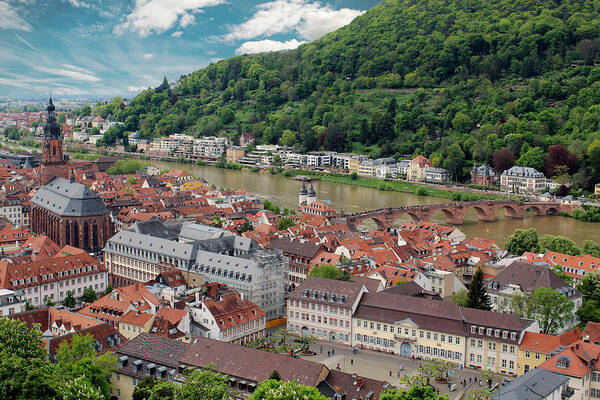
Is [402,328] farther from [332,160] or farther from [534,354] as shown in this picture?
[332,160]

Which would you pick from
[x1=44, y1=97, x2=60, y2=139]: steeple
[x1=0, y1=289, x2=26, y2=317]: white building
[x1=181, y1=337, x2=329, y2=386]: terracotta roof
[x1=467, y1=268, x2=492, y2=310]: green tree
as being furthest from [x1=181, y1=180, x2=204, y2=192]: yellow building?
[x1=181, y1=337, x2=329, y2=386]: terracotta roof

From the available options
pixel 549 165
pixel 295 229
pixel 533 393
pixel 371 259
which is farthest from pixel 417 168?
pixel 533 393

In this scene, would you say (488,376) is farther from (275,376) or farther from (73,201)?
(73,201)

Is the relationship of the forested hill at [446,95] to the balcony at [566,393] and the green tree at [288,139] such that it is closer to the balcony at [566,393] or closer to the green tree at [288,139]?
the green tree at [288,139]

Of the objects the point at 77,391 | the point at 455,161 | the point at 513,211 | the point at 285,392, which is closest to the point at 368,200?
the point at 513,211

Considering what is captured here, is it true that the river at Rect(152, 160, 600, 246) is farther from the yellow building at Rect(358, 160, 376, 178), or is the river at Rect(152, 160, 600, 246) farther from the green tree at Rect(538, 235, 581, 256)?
the green tree at Rect(538, 235, 581, 256)
